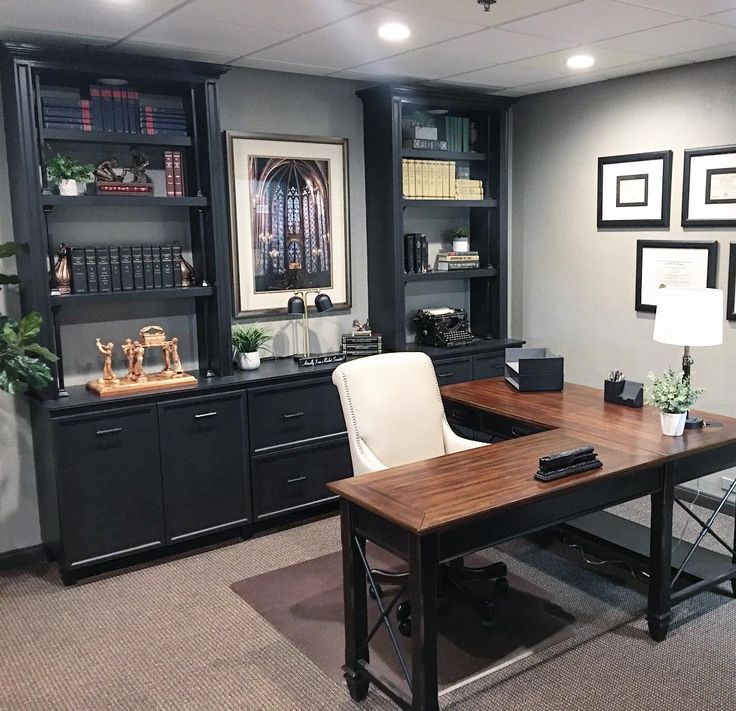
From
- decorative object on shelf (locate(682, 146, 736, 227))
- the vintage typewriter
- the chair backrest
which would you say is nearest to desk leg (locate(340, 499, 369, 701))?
the chair backrest

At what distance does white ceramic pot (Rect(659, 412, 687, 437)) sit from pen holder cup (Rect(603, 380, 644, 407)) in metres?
0.43

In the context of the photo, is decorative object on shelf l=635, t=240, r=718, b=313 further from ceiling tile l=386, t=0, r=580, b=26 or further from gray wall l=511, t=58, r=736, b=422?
ceiling tile l=386, t=0, r=580, b=26

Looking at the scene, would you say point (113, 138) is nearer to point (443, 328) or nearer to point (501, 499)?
point (443, 328)

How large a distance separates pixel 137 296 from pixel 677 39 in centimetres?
291

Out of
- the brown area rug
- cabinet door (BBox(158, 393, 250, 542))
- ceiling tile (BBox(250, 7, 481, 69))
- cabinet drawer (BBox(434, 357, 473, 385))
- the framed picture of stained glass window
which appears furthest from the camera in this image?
cabinet drawer (BBox(434, 357, 473, 385))

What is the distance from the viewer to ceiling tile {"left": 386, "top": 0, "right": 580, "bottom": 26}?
9.91ft

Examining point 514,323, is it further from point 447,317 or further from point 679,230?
point 679,230

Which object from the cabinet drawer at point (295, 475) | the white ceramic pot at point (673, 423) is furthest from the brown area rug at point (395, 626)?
the white ceramic pot at point (673, 423)

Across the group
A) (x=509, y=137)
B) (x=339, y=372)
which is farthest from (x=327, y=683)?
(x=509, y=137)

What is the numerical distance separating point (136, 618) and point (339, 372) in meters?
1.38

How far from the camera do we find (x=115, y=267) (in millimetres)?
3863

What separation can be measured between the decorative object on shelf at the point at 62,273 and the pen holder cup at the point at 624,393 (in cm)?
264

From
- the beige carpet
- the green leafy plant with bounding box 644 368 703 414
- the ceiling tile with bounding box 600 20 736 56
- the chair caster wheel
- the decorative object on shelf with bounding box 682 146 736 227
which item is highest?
the ceiling tile with bounding box 600 20 736 56

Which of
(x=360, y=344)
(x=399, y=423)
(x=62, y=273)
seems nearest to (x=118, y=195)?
(x=62, y=273)
